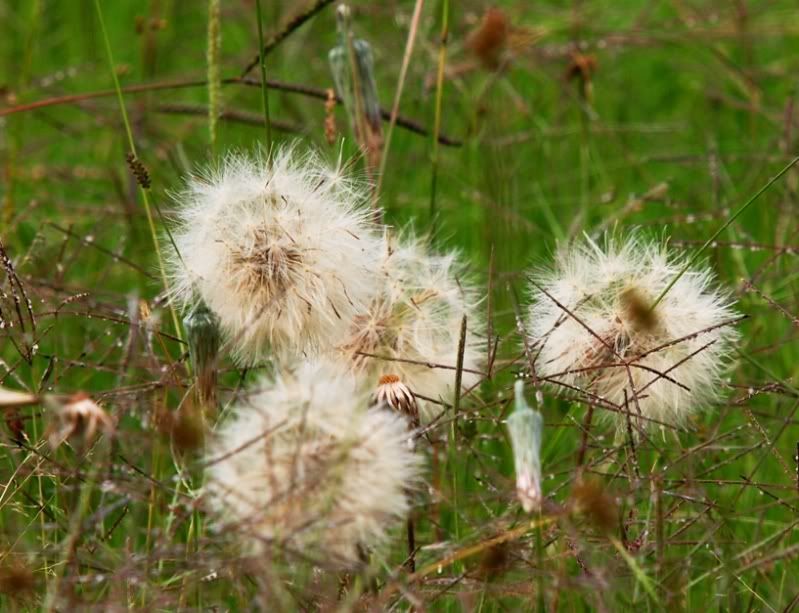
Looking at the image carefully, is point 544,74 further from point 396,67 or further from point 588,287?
point 588,287

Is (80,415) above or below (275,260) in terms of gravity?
below

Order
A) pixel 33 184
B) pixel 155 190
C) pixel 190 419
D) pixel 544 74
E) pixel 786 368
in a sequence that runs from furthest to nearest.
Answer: pixel 544 74 < pixel 33 184 < pixel 155 190 < pixel 786 368 < pixel 190 419

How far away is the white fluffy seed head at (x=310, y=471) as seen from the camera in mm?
1483

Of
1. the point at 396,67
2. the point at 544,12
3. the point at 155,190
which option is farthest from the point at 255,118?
the point at 544,12

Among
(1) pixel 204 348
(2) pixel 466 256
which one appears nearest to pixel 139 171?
(1) pixel 204 348

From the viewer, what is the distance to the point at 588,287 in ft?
6.79

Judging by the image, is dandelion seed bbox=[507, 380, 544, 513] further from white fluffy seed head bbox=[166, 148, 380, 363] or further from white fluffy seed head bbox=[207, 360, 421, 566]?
white fluffy seed head bbox=[166, 148, 380, 363]

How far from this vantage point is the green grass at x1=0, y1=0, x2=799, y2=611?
1.68 meters

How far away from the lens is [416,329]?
2.15 m

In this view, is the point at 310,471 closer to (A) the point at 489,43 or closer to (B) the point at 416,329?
(B) the point at 416,329

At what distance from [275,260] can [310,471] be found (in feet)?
1.67

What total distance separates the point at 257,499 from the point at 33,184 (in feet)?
8.59

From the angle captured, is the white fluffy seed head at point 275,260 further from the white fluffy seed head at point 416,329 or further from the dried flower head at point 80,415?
the dried flower head at point 80,415

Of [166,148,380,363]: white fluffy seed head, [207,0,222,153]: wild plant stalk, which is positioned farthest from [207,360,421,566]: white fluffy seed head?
[207,0,222,153]: wild plant stalk
